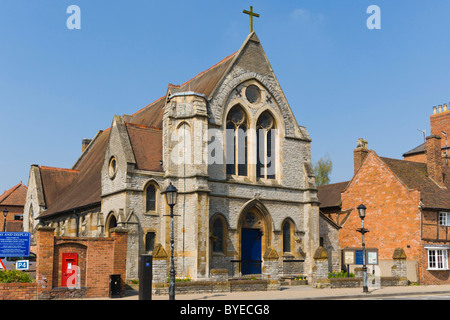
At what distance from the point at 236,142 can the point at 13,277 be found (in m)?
15.6

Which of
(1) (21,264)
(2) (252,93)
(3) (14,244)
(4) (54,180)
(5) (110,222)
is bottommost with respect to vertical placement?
(1) (21,264)

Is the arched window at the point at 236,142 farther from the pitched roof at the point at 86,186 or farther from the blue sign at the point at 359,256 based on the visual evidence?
the pitched roof at the point at 86,186

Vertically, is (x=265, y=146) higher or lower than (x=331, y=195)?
higher

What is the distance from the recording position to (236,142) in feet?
106

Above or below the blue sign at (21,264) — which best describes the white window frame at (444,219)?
above

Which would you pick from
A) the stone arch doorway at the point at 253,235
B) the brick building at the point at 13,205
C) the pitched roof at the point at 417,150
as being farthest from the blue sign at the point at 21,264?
the pitched roof at the point at 417,150

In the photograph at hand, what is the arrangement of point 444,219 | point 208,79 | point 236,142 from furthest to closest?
1. point 444,219
2. point 208,79
3. point 236,142

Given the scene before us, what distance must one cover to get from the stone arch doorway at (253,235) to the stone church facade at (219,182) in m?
0.06

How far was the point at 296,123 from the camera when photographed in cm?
3525

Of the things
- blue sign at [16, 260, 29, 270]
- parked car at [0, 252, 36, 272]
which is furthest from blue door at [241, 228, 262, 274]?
blue sign at [16, 260, 29, 270]

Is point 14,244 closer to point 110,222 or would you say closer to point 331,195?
point 110,222

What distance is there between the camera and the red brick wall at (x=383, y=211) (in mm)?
35750

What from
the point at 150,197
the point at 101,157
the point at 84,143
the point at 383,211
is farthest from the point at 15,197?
the point at 383,211
